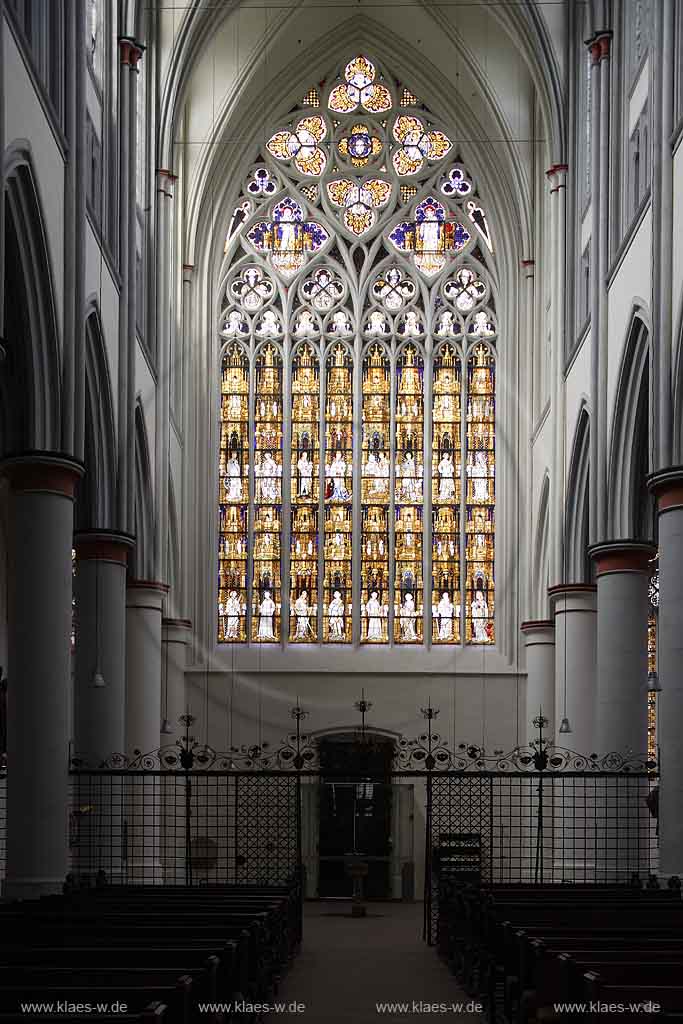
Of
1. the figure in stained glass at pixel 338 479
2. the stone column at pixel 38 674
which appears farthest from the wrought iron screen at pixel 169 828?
the figure in stained glass at pixel 338 479

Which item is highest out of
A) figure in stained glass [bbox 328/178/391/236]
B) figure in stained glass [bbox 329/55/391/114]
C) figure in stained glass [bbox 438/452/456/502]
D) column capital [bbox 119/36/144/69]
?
figure in stained glass [bbox 329/55/391/114]

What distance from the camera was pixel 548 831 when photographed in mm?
27875

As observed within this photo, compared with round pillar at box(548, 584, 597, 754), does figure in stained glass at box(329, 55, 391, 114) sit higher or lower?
higher

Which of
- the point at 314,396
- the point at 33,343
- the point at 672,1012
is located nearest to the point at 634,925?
the point at 672,1012

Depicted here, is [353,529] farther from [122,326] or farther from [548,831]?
[122,326]

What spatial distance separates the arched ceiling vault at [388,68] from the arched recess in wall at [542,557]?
16.8 feet

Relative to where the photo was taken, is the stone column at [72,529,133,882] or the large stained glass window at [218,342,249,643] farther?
the large stained glass window at [218,342,249,643]

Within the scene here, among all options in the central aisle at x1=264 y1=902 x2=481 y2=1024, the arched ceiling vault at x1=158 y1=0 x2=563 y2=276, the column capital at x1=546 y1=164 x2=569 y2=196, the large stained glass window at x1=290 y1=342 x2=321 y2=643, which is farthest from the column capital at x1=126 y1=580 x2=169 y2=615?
the column capital at x1=546 y1=164 x2=569 y2=196

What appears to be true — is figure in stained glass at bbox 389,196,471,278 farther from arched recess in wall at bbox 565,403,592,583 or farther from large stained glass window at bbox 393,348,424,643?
arched recess in wall at bbox 565,403,592,583

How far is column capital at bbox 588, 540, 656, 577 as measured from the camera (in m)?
21.2

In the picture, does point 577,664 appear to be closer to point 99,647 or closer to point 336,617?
point 336,617

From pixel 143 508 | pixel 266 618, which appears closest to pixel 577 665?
pixel 143 508

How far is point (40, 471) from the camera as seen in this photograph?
53.8 feet

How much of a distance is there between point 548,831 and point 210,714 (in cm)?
672
